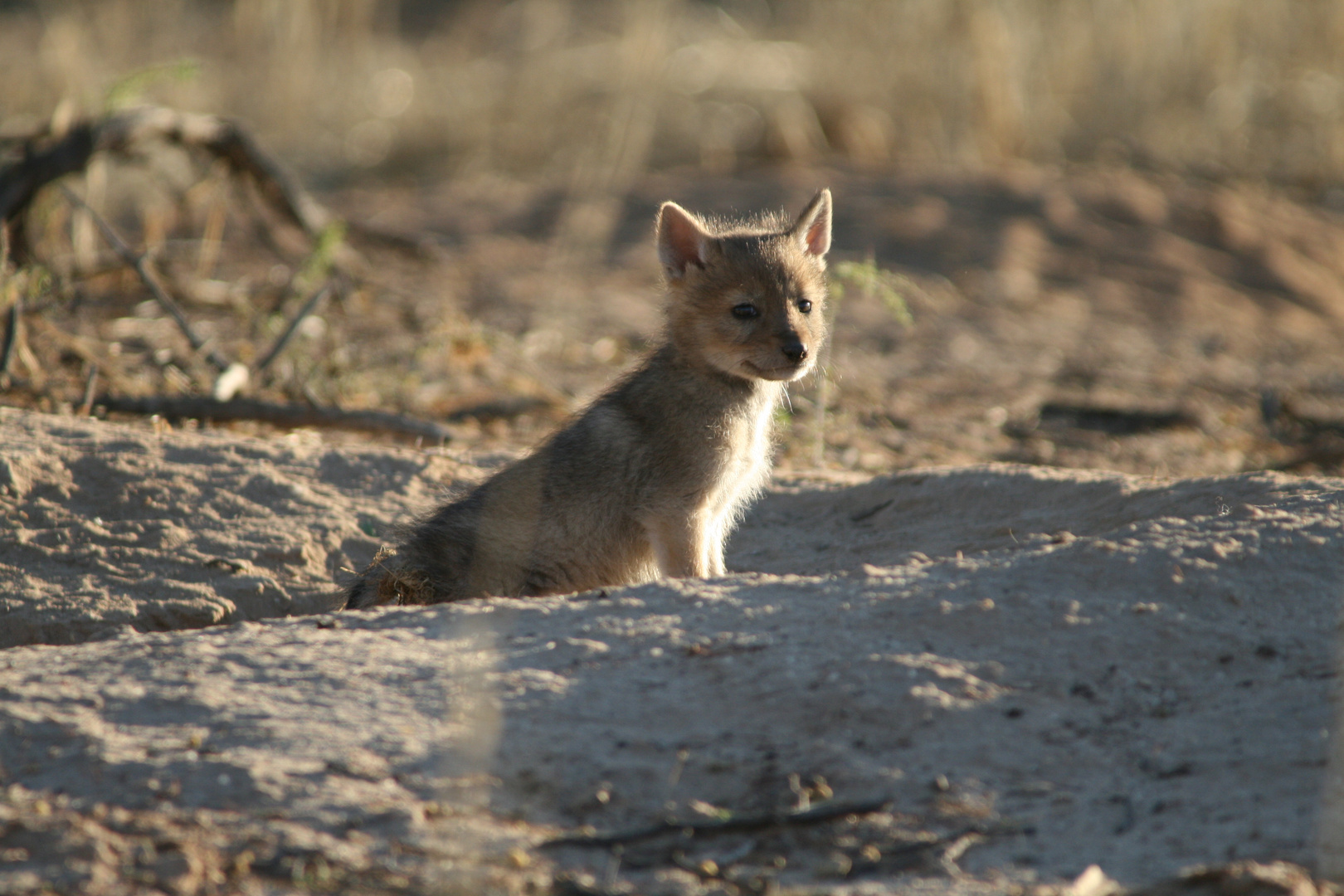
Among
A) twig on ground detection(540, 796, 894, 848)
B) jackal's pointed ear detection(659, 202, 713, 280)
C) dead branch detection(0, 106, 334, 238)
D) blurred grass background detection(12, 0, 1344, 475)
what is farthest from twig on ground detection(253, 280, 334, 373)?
twig on ground detection(540, 796, 894, 848)

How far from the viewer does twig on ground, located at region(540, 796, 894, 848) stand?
2596mm

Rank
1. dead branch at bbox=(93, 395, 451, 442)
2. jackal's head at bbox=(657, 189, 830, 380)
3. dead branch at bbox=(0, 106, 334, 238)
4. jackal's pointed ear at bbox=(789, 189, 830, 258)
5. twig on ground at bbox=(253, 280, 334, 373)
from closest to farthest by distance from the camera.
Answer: jackal's head at bbox=(657, 189, 830, 380) < jackal's pointed ear at bbox=(789, 189, 830, 258) < dead branch at bbox=(93, 395, 451, 442) < twig on ground at bbox=(253, 280, 334, 373) < dead branch at bbox=(0, 106, 334, 238)

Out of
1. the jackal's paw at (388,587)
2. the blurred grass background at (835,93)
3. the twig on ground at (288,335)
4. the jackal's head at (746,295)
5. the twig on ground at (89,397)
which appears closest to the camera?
the jackal's paw at (388,587)

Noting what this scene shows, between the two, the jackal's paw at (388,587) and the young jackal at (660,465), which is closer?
the jackal's paw at (388,587)

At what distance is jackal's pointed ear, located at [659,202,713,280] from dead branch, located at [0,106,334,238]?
156 inches

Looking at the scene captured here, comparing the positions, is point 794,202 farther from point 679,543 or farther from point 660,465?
point 679,543

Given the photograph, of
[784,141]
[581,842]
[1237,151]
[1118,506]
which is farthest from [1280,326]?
[581,842]

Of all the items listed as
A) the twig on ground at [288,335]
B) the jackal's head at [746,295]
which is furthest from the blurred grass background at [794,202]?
the jackal's head at [746,295]

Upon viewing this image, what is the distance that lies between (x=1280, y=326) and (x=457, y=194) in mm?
8063

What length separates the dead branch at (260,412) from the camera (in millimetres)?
6348

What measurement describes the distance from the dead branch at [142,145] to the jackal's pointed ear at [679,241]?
397 cm

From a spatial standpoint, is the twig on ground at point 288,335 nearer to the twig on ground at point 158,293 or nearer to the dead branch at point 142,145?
the twig on ground at point 158,293

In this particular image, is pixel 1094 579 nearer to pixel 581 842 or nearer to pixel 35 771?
pixel 581 842

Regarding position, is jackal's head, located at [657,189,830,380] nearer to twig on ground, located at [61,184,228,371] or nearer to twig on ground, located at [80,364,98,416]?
twig on ground, located at [61,184,228,371]
